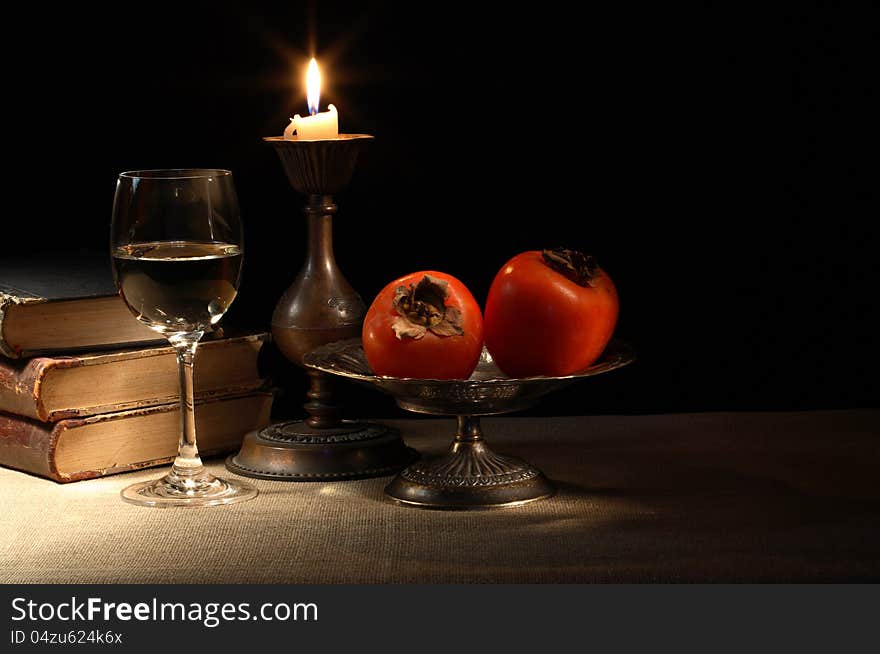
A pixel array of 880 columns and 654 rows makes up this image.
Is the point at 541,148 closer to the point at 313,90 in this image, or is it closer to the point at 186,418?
the point at 313,90

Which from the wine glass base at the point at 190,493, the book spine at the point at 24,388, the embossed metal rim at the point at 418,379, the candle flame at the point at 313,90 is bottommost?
the wine glass base at the point at 190,493

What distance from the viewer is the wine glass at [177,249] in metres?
1.37

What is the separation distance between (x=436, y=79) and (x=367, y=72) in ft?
0.27

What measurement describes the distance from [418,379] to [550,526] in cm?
18

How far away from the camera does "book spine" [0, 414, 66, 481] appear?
58.8 inches

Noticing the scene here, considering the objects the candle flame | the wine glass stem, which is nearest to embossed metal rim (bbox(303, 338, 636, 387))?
the wine glass stem

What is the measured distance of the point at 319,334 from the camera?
1.53 metres

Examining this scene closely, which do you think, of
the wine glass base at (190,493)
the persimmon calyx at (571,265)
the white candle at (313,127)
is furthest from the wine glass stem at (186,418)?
the persimmon calyx at (571,265)

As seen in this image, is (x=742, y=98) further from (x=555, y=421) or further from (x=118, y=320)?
(x=118, y=320)

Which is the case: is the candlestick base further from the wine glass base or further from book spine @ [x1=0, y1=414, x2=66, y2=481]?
book spine @ [x1=0, y1=414, x2=66, y2=481]

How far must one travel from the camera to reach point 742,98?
5.76 ft

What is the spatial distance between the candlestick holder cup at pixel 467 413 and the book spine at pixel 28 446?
0.90 ft

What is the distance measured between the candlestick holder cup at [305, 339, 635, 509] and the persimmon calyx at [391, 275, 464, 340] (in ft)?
0.16

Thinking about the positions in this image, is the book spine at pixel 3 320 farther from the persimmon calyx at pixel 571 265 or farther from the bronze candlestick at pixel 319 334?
the persimmon calyx at pixel 571 265
